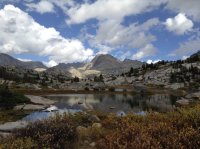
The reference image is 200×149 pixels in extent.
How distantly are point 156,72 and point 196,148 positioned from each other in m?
174

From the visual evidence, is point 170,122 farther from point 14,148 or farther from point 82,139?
point 14,148

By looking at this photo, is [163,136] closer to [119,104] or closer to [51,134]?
[51,134]

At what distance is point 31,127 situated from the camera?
1206cm

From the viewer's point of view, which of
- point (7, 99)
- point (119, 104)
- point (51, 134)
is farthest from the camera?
point (119, 104)

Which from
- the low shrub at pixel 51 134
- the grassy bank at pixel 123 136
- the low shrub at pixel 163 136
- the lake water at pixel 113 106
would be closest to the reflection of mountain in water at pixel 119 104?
the lake water at pixel 113 106

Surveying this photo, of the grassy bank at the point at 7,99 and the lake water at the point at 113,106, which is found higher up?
the grassy bank at the point at 7,99

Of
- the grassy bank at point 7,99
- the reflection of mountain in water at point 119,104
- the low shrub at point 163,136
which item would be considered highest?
the low shrub at point 163,136

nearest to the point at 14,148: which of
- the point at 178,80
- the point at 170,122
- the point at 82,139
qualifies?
the point at 82,139

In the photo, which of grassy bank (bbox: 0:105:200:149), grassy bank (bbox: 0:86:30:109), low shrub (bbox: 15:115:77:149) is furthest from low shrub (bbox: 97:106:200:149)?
grassy bank (bbox: 0:86:30:109)

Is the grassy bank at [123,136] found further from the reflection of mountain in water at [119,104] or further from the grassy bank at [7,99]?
the grassy bank at [7,99]

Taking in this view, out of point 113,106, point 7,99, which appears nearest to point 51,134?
point 7,99

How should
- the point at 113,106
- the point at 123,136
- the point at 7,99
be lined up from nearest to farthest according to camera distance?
the point at 123,136, the point at 7,99, the point at 113,106

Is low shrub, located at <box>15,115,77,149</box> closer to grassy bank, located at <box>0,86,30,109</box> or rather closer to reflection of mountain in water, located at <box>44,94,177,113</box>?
reflection of mountain in water, located at <box>44,94,177,113</box>

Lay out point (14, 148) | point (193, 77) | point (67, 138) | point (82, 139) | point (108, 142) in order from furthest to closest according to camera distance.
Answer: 1. point (193, 77)
2. point (82, 139)
3. point (67, 138)
4. point (108, 142)
5. point (14, 148)
